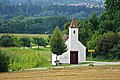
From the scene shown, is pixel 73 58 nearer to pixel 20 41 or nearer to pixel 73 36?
pixel 73 36

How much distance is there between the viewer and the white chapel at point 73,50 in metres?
61.9

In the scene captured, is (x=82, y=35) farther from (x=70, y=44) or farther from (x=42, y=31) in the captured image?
(x=42, y=31)

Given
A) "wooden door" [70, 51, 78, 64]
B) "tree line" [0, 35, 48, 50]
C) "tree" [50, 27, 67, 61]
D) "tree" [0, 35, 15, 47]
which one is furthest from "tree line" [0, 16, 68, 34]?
"tree" [50, 27, 67, 61]

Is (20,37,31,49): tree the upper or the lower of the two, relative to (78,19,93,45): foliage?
lower

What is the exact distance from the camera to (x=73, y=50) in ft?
205

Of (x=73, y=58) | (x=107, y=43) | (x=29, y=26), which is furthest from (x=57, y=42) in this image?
(x=29, y=26)

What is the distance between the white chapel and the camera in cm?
6188

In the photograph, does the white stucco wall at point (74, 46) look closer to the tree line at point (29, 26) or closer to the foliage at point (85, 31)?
the foliage at point (85, 31)

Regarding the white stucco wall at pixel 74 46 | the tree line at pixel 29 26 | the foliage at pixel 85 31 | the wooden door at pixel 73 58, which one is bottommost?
the wooden door at pixel 73 58

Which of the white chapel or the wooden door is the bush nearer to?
the white chapel

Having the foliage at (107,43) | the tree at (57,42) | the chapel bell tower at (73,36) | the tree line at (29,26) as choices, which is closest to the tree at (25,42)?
the tree line at (29,26)

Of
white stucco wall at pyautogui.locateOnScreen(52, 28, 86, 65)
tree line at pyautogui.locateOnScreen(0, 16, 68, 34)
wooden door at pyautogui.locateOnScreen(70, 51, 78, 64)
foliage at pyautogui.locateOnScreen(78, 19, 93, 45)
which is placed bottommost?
wooden door at pyautogui.locateOnScreen(70, 51, 78, 64)

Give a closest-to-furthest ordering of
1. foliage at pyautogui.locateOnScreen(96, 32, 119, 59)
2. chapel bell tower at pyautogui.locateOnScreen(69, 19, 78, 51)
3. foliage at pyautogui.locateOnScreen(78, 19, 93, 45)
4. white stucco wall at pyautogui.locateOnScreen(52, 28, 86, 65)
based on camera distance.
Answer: white stucco wall at pyautogui.locateOnScreen(52, 28, 86, 65), chapel bell tower at pyautogui.locateOnScreen(69, 19, 78, 51), foliage at pyautogui.locateOnScreen(96, 32, 119, 59), foliage at pyautogui.locateOnScreen(78, 19, 93, 45)

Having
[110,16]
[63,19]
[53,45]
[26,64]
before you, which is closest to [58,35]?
[53,45]
